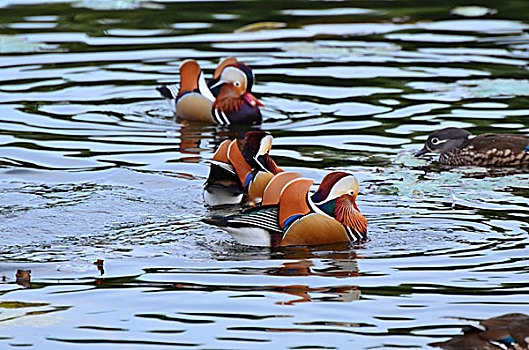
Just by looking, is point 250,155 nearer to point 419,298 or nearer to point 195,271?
point 195,271

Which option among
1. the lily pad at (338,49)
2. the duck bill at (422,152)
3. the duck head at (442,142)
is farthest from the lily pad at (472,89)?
the duck bill at (422,152)

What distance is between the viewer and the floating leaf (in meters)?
20.7

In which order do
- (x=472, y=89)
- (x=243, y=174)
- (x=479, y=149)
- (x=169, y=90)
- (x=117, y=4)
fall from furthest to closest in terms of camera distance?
(x=117, y=4)
(x=472, y=89)
(x=169, y=90)
(x=479, y=149)
(x=243, y=174)

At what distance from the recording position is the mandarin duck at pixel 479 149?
12539 mm

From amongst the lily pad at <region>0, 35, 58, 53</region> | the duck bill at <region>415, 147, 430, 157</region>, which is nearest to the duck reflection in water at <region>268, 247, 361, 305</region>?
the duck bill at <region>415, 147, 430, 157</region>

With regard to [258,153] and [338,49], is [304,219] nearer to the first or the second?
[258,153]

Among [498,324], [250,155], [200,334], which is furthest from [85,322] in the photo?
[250,155]

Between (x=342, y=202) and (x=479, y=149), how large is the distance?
11.9ft

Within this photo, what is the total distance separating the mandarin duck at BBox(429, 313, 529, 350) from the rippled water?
0.24 metres

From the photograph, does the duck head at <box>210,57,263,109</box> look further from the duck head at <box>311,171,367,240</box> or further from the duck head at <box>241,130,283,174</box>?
the duck head at <box>311,171,367,240</box>

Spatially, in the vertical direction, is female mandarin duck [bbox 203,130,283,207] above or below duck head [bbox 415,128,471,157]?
below

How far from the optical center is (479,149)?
1266 cm

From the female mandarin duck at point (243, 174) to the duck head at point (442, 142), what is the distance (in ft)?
8.17

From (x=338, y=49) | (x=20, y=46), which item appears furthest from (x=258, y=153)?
(x=20, y=46)
